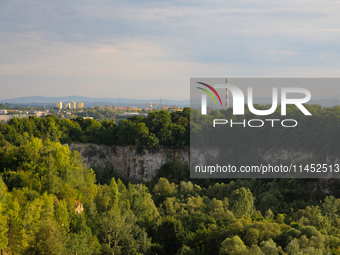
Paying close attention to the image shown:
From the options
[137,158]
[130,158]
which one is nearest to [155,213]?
[137,158]

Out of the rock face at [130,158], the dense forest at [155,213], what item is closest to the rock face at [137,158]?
the rock face at [130,158]

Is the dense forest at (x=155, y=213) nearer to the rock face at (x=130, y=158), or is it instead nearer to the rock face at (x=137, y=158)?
the rock face at (x=137, y=158)

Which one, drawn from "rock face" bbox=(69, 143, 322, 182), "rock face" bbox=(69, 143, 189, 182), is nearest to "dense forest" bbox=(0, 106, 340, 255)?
"rock face" bbox=(69, 143, 322, 182)

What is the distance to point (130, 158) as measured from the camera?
6406cm

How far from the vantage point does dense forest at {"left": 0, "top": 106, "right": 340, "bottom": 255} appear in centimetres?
2675

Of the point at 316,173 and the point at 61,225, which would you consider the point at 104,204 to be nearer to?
the point at 61,225

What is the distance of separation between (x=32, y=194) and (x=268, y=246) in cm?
1752

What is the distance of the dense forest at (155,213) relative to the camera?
26.8 m

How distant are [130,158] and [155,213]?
2473 centimetres

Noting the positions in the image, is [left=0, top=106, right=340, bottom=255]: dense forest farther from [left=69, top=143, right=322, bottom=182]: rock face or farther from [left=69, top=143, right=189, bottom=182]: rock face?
[left=69, top=143, right=189, bottom=182]: rock face

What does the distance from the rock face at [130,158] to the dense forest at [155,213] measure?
6.96 metres

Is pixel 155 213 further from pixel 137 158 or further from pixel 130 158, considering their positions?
pixel 130 158

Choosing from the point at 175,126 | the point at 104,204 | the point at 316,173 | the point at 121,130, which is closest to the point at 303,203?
the point at 316,173

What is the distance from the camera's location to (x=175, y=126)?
6506 cm
